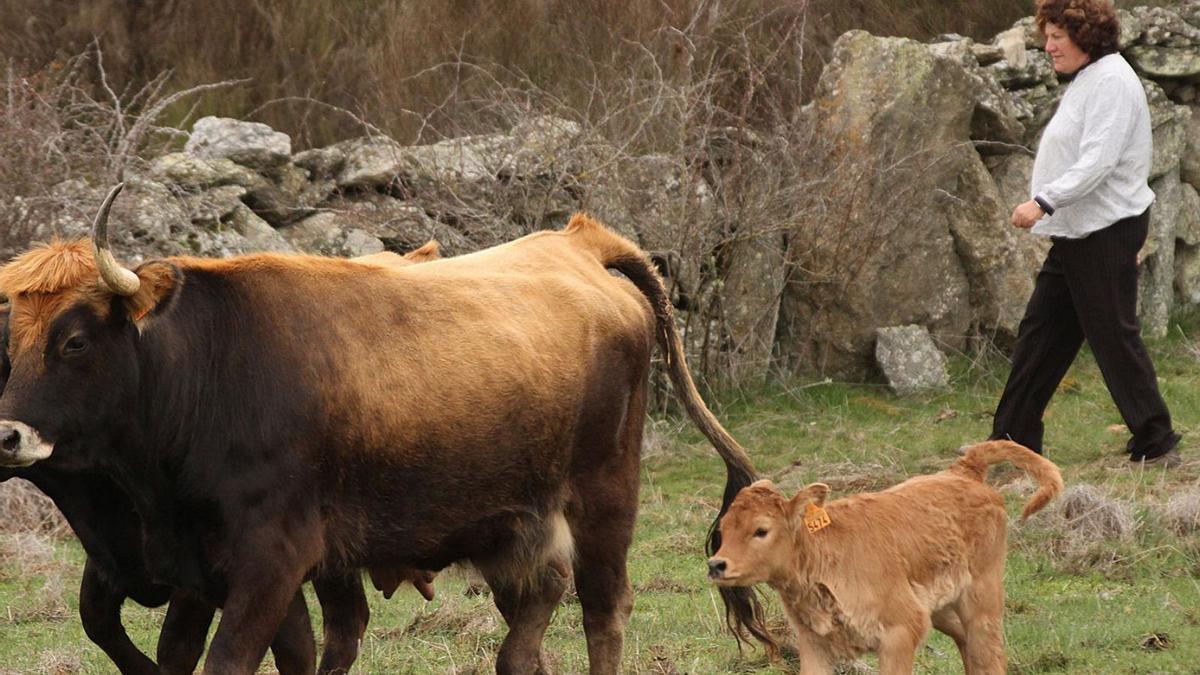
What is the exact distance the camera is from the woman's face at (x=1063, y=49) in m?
9.26

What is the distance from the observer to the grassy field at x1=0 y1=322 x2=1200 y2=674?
718 centimetres

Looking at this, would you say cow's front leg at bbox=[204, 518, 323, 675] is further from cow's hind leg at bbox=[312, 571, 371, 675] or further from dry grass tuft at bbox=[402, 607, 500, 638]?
dry grass tuft at bbox=[402, 607, 500, 638]

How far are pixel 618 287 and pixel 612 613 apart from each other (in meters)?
1.34

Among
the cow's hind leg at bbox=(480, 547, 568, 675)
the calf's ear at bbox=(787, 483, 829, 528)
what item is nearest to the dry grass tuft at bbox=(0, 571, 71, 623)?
the cow's hind leg at bbox=(480, 547, 568, 675)

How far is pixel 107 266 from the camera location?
5668 millimetres

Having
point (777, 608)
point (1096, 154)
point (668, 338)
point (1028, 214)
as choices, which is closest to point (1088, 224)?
point (1096, 154)

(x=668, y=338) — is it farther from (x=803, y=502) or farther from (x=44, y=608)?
(x=44, y=608)

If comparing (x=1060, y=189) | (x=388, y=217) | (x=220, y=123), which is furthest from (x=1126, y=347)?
(x=220, y=123)

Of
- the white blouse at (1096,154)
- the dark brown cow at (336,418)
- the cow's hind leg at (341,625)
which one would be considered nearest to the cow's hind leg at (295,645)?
the cow's hind leg at (341,625)

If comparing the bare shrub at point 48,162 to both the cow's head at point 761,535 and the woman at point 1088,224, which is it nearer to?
the woman at point 1088,224

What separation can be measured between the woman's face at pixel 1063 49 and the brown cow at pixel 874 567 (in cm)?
345

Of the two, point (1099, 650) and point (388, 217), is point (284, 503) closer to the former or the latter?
point (1099, 650)

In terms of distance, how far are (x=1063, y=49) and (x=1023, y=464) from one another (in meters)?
3.13

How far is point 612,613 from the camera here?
7.05m
